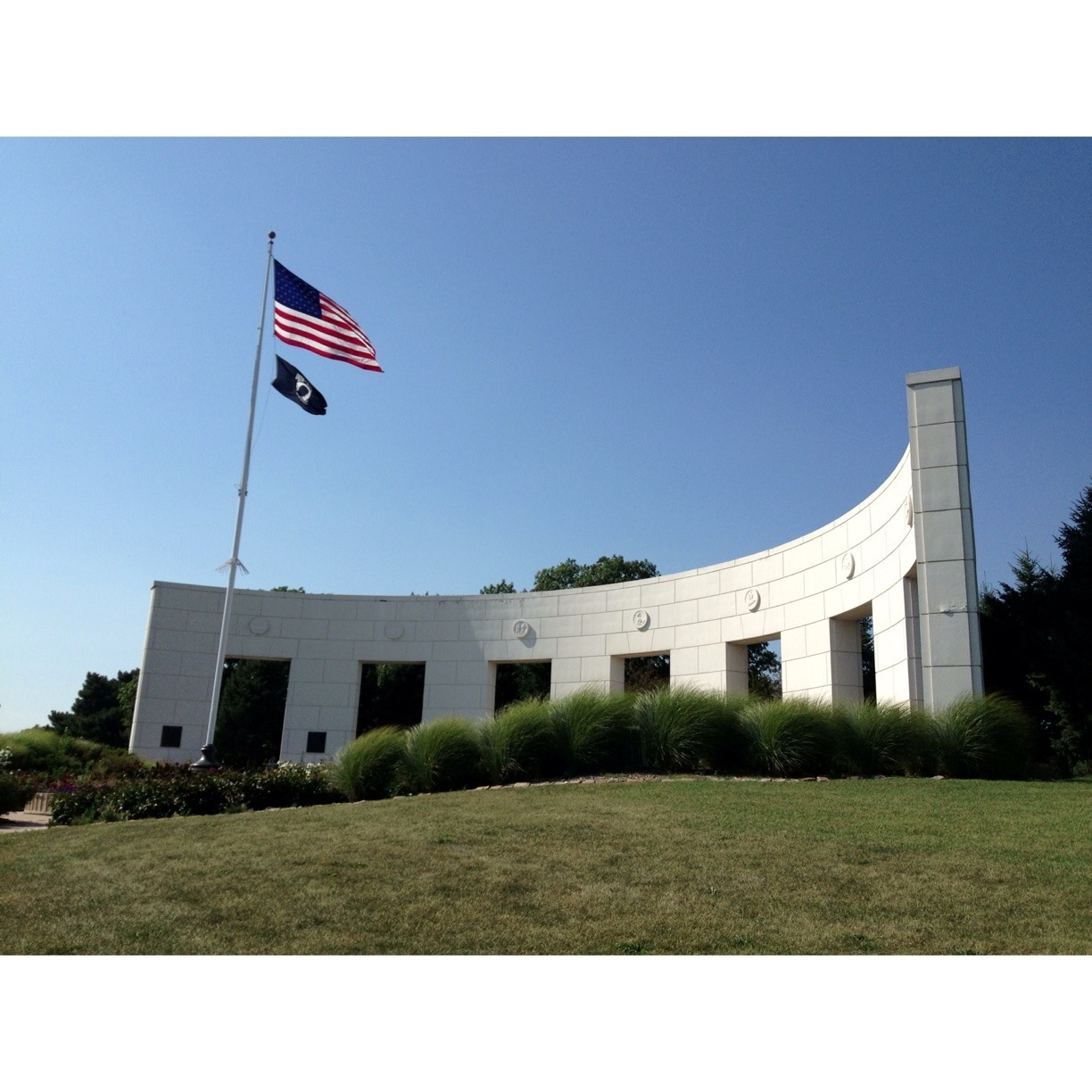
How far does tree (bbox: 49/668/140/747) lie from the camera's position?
40188 mm

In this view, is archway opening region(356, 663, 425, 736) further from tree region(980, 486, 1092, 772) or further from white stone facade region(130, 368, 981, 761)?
tree region(980, 486, 1092, 772)

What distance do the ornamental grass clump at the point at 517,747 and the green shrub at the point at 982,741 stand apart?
5.17m

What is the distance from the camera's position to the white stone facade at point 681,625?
1332 cm

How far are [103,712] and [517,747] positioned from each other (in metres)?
35.1

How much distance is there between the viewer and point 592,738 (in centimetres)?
1268

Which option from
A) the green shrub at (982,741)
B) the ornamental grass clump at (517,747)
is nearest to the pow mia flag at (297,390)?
the ornamental grass clump at (517,747)

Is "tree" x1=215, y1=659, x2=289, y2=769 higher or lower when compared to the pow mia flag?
lower

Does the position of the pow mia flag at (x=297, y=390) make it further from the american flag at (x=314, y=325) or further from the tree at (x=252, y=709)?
the tree at (x=252, y=709)

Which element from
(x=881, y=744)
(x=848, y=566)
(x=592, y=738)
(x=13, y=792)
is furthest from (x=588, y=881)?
(x=848, y=566)

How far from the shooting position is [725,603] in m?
19.9

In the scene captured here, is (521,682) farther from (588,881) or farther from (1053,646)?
(588,881)

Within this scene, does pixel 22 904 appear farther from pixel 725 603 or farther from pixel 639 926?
pixel 725 603

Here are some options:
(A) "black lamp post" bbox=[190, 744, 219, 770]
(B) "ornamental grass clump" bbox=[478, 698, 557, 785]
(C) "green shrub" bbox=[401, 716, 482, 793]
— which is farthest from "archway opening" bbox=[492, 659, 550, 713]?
(C) "green shrub" bbox=[401, 716, 482, 793]

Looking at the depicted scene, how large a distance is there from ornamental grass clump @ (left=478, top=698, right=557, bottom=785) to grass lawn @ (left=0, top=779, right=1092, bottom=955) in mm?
2865
